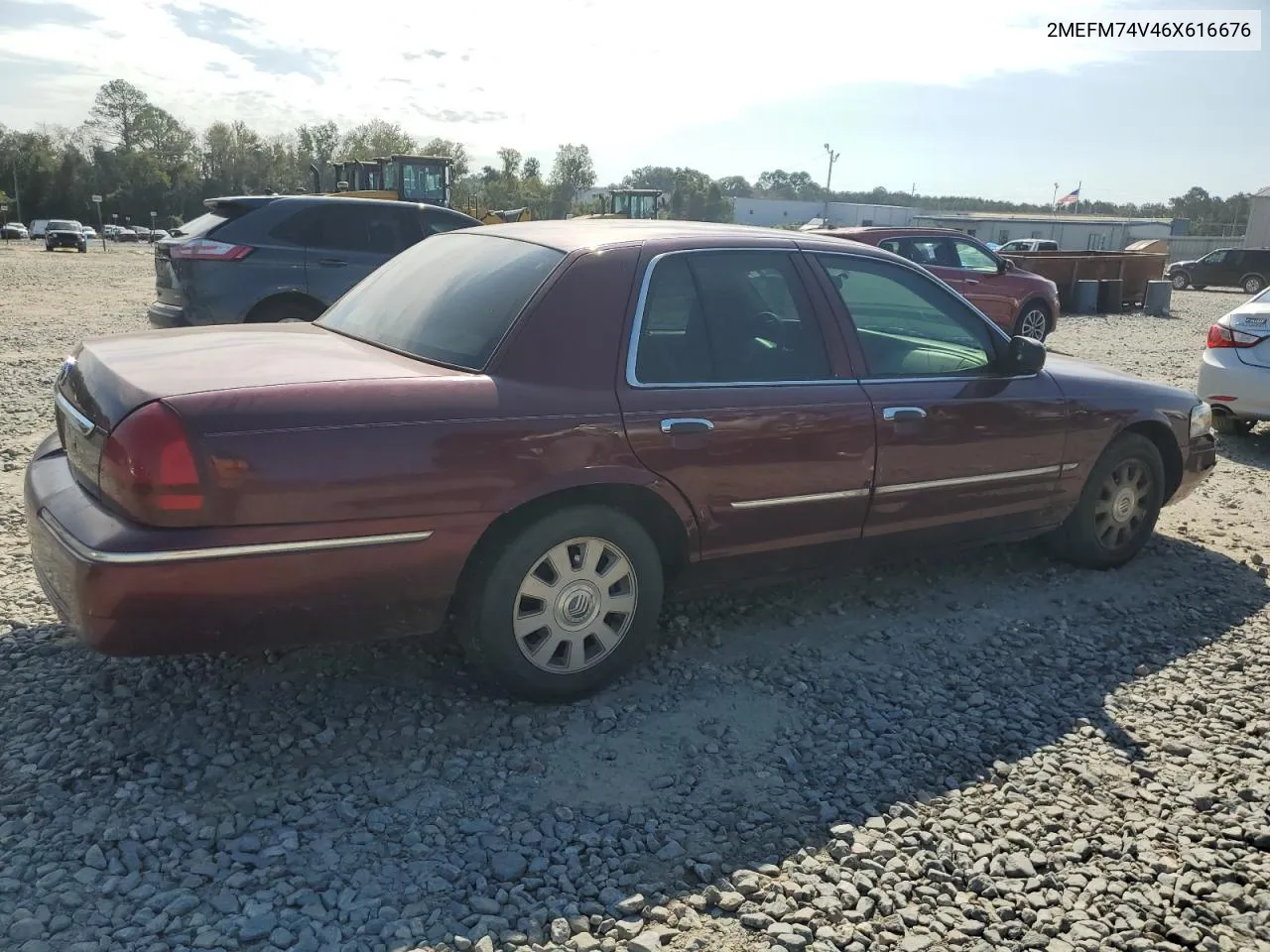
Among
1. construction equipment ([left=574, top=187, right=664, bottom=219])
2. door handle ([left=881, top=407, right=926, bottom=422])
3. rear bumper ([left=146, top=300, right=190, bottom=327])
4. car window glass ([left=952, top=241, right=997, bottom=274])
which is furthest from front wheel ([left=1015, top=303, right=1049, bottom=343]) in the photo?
construction equipment ([left=574, top=187, right=664, bottom=219])

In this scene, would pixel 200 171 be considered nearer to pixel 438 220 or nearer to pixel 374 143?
pixel 374 143

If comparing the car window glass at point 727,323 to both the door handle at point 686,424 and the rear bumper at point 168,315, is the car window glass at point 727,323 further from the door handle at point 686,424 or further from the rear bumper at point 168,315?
the rear bumper at point 168,315

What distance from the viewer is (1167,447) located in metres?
5.22

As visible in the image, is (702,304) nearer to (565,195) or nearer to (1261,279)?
(1261,279)

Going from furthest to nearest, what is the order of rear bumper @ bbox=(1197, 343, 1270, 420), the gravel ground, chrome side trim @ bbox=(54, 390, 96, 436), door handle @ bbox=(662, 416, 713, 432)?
1. rear bumper @ bbox=(1197, 343, 1270, 420)
2. door handle @ bbox=(662, 416, 713, 432)
3. chrome side trim @ bbox=(54, 390, 96, 436)
4. the gravel ground

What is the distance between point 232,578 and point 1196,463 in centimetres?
488

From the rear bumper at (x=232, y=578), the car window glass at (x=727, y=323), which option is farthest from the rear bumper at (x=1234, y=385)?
the rear bumper at (x=232, y=578)

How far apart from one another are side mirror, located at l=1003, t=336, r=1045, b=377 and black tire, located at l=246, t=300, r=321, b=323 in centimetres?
616

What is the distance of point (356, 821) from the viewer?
2.83 meters

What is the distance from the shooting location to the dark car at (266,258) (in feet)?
27.2

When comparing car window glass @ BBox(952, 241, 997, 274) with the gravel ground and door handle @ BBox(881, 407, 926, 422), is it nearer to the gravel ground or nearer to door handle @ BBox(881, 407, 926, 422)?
the gravel ground

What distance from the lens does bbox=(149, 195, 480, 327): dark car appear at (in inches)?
326

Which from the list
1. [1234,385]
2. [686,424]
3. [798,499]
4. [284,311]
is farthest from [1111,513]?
[284,311]

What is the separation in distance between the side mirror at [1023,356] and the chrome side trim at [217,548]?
281 centimetres
